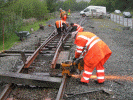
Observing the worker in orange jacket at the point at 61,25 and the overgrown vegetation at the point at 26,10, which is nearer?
the worker in orange jacket at the point at 61,25

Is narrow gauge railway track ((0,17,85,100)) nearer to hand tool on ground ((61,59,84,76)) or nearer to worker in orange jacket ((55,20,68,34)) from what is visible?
hand tool on ground ((61,59,84,76))

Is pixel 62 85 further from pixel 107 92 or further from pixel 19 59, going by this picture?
pixel 19 59

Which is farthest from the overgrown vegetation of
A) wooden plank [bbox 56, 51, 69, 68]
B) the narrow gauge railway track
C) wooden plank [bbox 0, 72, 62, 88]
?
wooden plank [bbox 0, 72, 62, 88]

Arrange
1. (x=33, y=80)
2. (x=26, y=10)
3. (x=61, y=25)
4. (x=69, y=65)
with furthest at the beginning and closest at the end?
1. (x=26, y=10)
2. (x=61, y=25)
3. (x=69, y=65)
4. (x=33, y=80)

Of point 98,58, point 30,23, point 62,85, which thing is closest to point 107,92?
point 98,58

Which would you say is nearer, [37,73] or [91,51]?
[91,51]

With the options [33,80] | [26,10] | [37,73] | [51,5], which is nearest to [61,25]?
[37,73]

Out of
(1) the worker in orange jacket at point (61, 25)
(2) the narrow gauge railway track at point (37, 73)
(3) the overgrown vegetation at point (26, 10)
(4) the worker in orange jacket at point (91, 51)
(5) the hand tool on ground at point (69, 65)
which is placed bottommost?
(2) the narrow gauge railway track at point (37, 73)

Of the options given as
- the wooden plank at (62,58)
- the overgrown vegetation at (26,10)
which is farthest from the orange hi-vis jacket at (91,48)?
the overgrown vegetation at (26,10)

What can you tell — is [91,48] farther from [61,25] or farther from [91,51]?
[61,25]

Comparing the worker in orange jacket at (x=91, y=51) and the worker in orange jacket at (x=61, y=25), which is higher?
the worker in orange jacket at (x=61, y=25)

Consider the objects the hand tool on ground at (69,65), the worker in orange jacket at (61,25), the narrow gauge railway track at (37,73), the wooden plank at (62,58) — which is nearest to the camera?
the narrow gauge railway track at (37,73)

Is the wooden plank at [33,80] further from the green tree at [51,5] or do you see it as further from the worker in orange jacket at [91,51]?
the green tree at [51,5]

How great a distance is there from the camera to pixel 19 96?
331 centimetres
